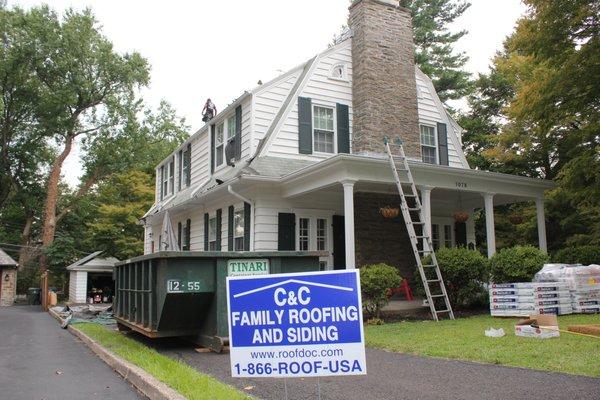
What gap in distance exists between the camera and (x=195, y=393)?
5410 mm

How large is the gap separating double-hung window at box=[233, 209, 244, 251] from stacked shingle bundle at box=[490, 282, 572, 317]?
725 cm

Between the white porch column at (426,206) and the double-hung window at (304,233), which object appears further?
the double-hung window at (304,233)

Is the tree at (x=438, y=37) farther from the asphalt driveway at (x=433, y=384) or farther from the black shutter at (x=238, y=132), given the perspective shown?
the asphalt driveway at (x=433, y=384)

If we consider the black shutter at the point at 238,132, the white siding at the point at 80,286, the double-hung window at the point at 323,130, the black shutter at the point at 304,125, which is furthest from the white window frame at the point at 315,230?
the white siding at the point at 80,286

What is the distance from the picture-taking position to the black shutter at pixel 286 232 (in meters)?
14.6

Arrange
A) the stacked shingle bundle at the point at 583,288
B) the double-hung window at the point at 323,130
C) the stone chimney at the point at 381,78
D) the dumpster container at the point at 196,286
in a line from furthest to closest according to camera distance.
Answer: the double-hung window at the point at 323,130 → the stone chimney at the point at 381,78 → the stacked shingle bundle at the point at 583,288 → the dumpster container at the point at 196,286

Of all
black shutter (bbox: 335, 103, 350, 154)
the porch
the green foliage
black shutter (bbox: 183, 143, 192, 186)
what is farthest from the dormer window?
the green foliage

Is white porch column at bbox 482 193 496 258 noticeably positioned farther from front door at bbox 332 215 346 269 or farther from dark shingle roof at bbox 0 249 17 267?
dark shingle roof at bbox 0 249 17 267

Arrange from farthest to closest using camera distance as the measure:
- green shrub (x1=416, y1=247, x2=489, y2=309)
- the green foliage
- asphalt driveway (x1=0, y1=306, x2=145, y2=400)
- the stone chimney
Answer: the green foliage, the stone chimney, green shrub (x1=416, y1=247, x2=489, y2=309), asphalt driveway (x1=0, y1=306, x2=145, y2=400)

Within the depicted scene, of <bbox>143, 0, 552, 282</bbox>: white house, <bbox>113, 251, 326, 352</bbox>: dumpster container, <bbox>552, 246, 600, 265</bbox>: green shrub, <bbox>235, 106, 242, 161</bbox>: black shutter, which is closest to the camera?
<bbox>113, 251, 326, 352</bbox>: dumpster container

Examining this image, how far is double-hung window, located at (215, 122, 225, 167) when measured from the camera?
17781 mm

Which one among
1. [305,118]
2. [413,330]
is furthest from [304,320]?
[305,118]

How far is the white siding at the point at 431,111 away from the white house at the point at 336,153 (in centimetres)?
176

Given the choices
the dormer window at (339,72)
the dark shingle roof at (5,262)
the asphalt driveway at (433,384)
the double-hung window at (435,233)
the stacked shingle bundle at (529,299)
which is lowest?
the asphalt driveway at (433,384)
